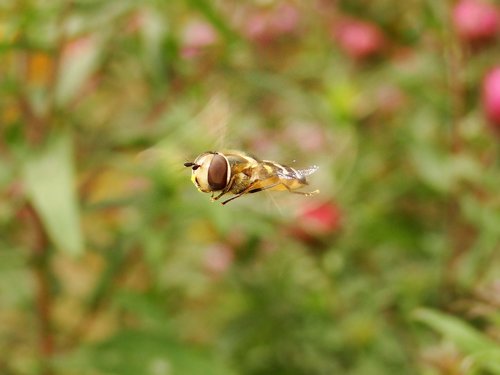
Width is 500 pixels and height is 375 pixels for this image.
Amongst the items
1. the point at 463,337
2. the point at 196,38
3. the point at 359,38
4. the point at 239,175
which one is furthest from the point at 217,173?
the point at 359,38

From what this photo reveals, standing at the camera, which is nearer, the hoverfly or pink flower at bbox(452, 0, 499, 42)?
the hoverfly

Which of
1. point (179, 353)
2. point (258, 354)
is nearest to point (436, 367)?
point (179, 353)

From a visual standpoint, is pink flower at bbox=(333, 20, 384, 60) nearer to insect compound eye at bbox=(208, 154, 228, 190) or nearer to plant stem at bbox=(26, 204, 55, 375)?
plant stem at bbox=(26, 204, 55, 375)

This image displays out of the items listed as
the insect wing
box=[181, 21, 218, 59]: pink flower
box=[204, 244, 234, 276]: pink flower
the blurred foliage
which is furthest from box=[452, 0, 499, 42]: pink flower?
the insect wing

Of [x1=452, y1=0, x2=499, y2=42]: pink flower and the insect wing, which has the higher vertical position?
[x1=452, y1=0, x2=499, y2=42]: pink flower

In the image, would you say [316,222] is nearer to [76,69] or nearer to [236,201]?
[236,201]

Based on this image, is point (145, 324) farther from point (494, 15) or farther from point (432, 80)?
point (494, 15)

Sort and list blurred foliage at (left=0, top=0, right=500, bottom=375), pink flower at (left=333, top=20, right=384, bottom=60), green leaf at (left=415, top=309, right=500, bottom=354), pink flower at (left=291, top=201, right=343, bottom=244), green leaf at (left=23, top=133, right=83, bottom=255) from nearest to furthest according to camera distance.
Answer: green leaf at (left=415, top=309, right=500, bottom=354)
green leaf at (left=23, top=133, right=83, bottom=255)
blurred foliage at (left=0, top=0, right=500, bottom=375)
pink flower at (left=291, top=201, right=343, bottom=244)
pink flower at (left=333, top=20, right=384, bottom=60)

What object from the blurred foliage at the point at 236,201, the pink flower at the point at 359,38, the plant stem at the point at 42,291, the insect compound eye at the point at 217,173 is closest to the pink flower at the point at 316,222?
the blurred foliage at the point at 236,201

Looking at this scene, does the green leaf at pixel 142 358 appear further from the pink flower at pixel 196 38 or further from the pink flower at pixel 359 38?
the pink flower at pixel 359 38
